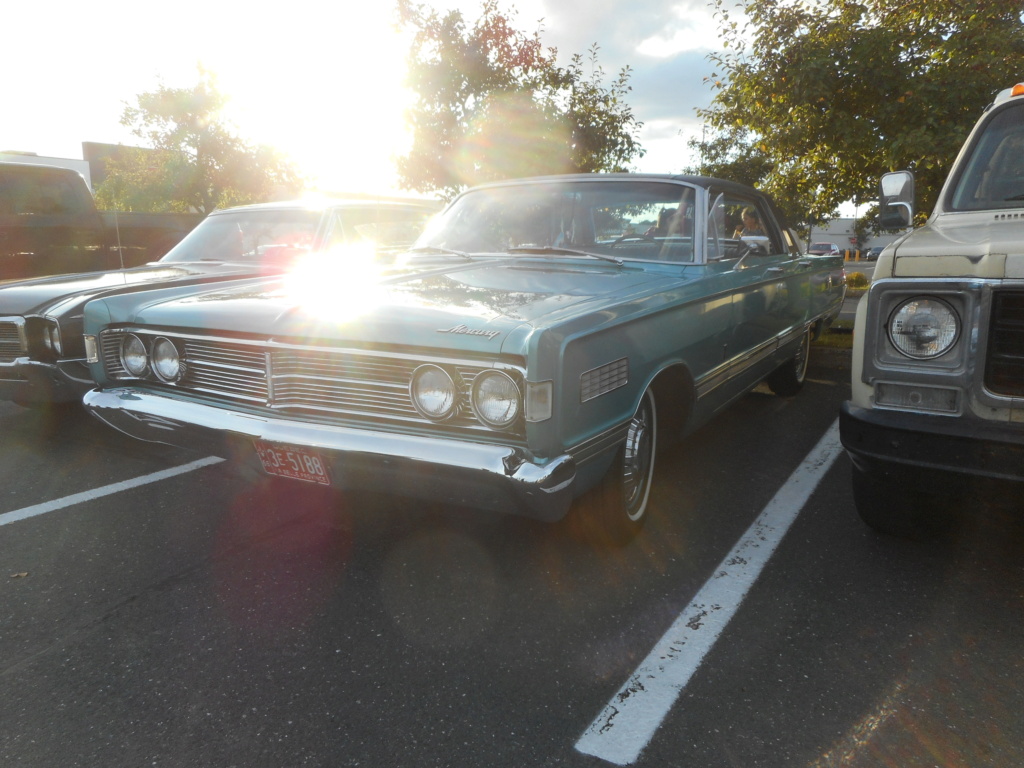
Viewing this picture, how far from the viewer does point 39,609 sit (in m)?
2.71

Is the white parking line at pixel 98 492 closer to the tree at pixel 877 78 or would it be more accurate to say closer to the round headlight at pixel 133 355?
the round headlight at pixel 133 355

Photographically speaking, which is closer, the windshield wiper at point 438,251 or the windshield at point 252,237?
the windshield wiper at point 438,251

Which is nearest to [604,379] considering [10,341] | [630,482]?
[630,482]

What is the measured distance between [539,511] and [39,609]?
73.4 inches

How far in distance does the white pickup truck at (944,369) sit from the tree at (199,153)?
2658 cm

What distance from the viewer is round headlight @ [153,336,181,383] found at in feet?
10.5

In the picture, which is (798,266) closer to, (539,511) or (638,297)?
(638,297)

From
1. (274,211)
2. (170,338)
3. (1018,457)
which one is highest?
(274,211)

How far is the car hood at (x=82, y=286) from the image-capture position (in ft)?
14.4

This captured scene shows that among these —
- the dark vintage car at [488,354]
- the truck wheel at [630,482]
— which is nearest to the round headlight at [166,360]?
the dark vintage car at [488,354]

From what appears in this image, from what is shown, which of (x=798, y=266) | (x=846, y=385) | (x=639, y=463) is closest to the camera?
(x=639, y=463)

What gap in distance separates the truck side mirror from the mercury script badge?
2.45 m

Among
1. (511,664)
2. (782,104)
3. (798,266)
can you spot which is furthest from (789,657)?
(782,104)

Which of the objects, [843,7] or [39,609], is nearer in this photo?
[39,609]
